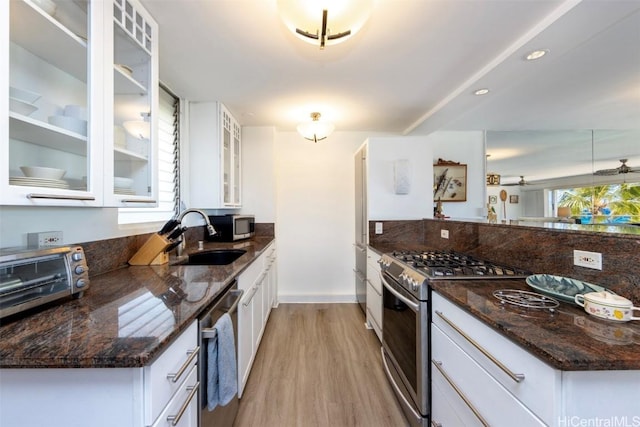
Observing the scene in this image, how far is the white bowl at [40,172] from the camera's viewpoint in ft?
2.87

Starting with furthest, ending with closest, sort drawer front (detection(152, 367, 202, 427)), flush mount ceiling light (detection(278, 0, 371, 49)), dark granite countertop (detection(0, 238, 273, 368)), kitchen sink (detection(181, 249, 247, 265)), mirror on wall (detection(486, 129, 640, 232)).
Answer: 1. mirror on wall (detection(486, 129, 640, 232))
2. kitchen sink (detection(181, 249, 247, 265))
3. flush mount ceiling light (detection(278, 0, 371, 49))
4. drawer front (detection(152, 367, 202, 427))
5. dark granite countertop (detection(0, 238, 273, 368))

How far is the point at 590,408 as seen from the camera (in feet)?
2.20

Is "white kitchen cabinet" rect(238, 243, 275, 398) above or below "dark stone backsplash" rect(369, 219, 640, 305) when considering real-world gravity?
below

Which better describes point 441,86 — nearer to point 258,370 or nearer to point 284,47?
point 284,47

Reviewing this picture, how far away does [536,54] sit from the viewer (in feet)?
5.65

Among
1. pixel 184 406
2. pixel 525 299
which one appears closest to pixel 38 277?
pixel 184 406

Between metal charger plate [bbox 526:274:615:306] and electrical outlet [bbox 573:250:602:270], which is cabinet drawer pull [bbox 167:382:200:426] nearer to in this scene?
metal charger plate [bbox 526:274:615:306]

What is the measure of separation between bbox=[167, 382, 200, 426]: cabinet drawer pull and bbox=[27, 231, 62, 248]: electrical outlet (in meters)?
0.93

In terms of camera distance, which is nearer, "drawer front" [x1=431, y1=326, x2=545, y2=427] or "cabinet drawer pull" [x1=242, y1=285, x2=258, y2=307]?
"drawer front" [x1=431, y1=326, x2=545, y2=427]

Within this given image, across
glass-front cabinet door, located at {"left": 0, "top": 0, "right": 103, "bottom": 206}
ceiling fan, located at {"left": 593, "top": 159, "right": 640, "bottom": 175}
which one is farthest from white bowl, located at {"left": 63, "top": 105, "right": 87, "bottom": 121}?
ceiling fan, located at {"left": 593, "top": 159, "right": 640, "bottom": 175}

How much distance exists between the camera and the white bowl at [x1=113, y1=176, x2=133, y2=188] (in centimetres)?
121

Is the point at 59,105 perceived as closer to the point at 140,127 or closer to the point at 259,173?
the point at 140,127

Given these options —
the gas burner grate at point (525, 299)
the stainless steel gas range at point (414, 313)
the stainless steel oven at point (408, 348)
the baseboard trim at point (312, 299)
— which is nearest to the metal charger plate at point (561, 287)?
the gas burner grate at point (525, 299)

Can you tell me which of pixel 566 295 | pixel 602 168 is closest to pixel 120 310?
pixel 566 295
